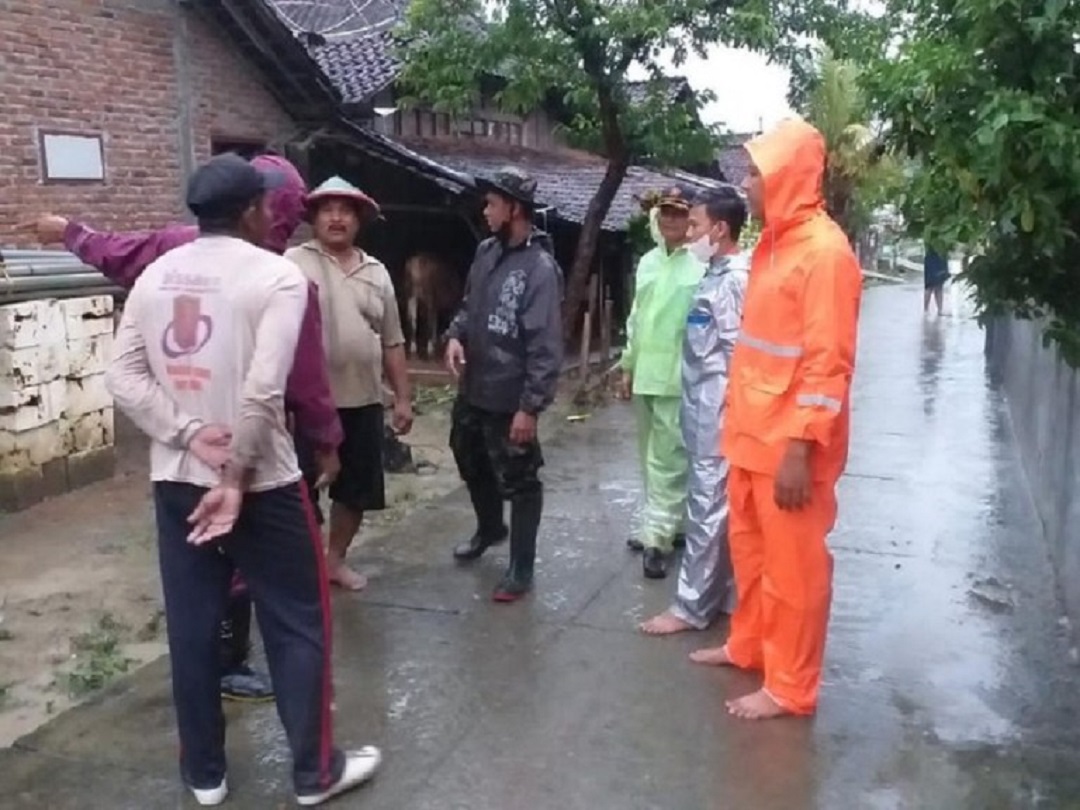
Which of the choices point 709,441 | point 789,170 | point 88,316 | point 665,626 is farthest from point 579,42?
point 789,170

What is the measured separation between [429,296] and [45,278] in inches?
252

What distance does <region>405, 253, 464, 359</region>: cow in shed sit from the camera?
13.1m

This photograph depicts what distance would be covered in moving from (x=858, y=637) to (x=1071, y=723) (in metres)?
0.95

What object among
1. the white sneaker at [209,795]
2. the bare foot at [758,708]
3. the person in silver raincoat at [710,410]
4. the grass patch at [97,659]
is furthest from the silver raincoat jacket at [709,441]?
the grass patch at [97,659]

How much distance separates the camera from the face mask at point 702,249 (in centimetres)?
491

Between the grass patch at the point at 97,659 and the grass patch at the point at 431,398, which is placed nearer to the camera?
the grass patch at the point at 97,659

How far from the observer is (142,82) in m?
10.2

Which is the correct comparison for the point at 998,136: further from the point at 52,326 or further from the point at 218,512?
the point at 52,326

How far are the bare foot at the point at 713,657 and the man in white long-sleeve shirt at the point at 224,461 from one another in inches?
59.8

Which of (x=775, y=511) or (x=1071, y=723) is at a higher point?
(x=775, y=511)

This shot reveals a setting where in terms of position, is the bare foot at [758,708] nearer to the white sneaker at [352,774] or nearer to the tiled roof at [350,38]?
the white sneaker at [352,774]

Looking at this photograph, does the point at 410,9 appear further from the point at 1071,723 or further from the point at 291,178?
the point at 1071,723

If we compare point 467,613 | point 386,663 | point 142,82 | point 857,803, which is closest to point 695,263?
point 467,613

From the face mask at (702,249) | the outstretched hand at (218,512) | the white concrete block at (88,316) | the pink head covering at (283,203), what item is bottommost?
the outstretched hand at (218,512)
